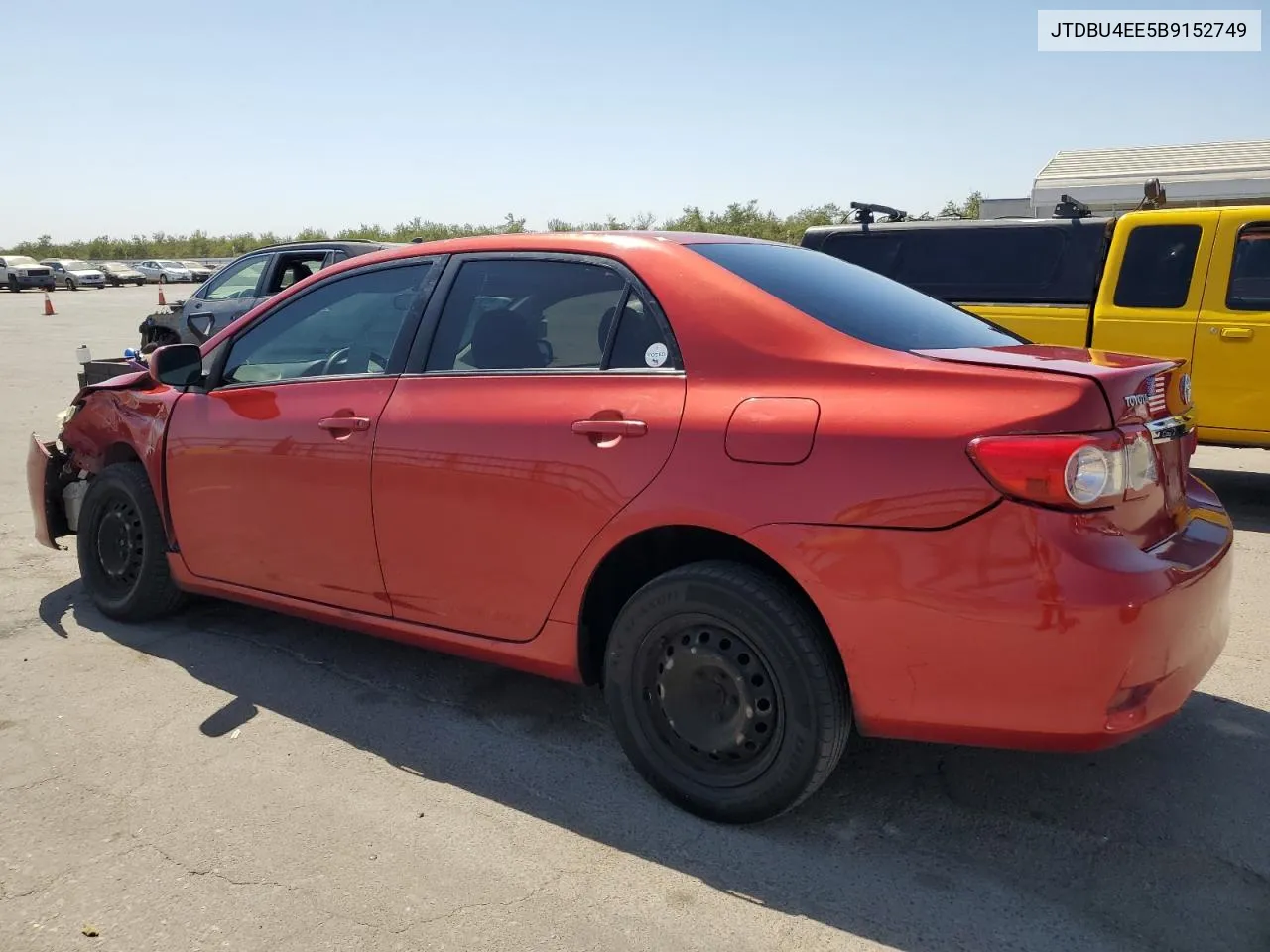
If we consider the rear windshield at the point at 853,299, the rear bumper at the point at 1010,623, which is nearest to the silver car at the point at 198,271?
the rear windshield at the point at 853,299

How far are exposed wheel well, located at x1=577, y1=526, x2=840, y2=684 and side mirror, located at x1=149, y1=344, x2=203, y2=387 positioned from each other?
86.7 inches

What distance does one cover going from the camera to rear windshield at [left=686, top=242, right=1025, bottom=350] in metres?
3.01

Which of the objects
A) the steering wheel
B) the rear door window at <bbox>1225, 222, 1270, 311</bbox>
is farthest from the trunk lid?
the rear door window at <bbox>1225, 222, 1270, 311</bbox>

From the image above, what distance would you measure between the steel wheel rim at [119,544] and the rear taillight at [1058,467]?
3.66 m

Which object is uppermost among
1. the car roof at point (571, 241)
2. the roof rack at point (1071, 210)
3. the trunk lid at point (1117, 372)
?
the roof rack at point (1071, 210)

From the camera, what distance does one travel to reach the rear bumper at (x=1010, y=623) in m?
2.38

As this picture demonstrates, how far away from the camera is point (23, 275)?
45.9 meters

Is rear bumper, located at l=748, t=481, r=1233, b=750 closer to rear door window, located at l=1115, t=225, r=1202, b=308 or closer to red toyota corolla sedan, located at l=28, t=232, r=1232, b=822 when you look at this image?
red toyota corolla sedan, located at l=28, t=232, r=1232, b=822

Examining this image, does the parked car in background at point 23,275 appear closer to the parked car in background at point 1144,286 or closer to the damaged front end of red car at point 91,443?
the damaged front end of red car at point 91,443

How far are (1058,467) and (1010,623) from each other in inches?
15.0

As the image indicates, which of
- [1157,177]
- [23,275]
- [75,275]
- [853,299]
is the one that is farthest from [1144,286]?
[75,275]

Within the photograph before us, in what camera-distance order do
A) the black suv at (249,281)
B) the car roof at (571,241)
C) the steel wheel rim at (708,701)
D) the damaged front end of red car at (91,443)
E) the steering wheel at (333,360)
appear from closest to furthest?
the steel wheel rim at (708,701) < the car roof at (571,241) < the steering wheel at (333,360) < the damaged front end of red car at (91,443) < the black suv at (249,281)

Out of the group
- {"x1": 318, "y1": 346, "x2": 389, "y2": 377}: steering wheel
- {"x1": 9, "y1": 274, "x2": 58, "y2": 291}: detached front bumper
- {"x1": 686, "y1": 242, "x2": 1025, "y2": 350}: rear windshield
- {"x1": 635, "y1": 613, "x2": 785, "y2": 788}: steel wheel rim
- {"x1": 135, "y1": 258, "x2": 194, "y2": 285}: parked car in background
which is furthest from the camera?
{"x1": 135, "y1": 258, "x2": 194, "y2": 285}: parked car in background

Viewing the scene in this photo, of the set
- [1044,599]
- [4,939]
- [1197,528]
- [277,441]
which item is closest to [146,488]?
[277,441]
